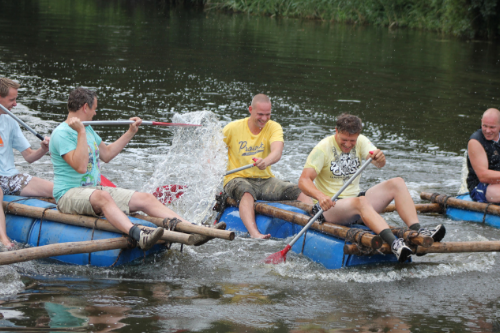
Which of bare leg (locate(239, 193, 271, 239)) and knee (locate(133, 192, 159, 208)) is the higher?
knee (locate(133, 192, 159, 208))

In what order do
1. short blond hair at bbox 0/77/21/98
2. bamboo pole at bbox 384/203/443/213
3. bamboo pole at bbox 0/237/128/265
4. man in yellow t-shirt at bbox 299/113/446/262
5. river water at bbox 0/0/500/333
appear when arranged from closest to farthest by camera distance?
river water at bbox 0/0/500/333 < bamboo pole at bbox 0/237/128/265 < man in yellow t-shirt at bbox 299/113/446/262 < short blond hair at bbox 0/77/21/98 < bamboo pole at bbox 384/203/443/213

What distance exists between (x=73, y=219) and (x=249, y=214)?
1.99 meters

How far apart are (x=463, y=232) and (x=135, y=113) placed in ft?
25.2

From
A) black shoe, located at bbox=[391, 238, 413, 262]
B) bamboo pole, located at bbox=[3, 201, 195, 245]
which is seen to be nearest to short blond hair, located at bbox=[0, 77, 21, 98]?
bamboo pole, located at bbox=[3, 201, 195, 245]

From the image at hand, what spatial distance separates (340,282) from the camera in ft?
18.6

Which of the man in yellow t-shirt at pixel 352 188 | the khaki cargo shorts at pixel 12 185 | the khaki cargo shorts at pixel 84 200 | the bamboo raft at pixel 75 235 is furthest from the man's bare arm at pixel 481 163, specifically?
the khaki cargo shorts at pixel 12 185

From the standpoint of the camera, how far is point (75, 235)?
19.4 ft

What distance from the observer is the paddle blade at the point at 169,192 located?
740cm

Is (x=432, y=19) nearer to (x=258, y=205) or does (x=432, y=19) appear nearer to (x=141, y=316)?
(x=258, y=205)

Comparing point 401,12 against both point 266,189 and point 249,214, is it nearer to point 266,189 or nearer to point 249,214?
point 266,189

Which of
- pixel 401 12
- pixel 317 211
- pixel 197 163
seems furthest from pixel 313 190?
pixel 401 12

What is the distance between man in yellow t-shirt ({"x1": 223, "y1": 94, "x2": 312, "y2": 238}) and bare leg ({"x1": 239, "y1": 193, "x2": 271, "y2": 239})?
0.04 feet

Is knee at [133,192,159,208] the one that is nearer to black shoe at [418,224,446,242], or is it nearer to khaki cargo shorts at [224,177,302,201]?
khaki cargo shorts at [224,177,302,201]

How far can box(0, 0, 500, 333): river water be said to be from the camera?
4941mm
